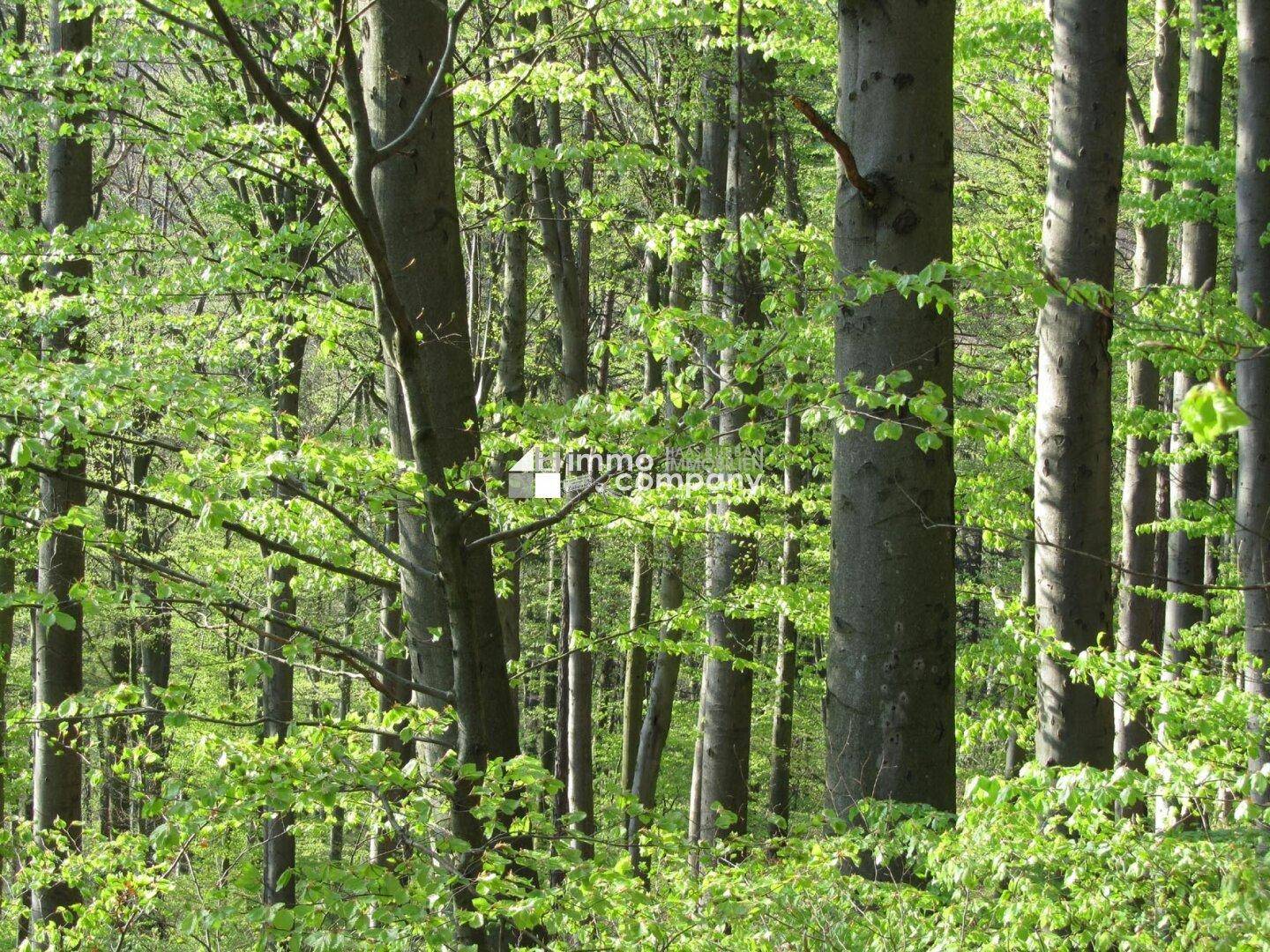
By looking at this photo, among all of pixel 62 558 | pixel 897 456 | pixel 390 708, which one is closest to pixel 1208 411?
pixel 897 456

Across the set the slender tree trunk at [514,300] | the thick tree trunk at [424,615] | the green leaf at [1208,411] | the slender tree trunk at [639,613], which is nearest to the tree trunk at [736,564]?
the slender tree trunk at [639,613]

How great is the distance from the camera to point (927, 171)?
314cm

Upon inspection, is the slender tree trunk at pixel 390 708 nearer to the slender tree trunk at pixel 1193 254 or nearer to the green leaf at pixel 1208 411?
the green leaf at pixel 1208 411

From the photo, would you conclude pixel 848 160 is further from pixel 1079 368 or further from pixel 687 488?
pixel 687 488

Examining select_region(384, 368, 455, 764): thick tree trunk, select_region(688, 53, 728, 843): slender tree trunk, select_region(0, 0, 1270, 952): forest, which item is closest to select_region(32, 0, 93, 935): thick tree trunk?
select_region(0, 0, 1270, 952): forest

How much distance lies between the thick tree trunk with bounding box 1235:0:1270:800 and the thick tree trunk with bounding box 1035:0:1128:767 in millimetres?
2394

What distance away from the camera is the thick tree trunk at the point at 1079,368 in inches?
174

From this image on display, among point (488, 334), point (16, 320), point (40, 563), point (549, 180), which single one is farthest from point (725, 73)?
point (40, 563)

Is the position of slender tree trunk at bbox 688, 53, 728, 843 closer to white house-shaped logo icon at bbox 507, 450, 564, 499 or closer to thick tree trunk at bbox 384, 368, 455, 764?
white house-shaped logo icon at bbox 507, 450, 564, 499

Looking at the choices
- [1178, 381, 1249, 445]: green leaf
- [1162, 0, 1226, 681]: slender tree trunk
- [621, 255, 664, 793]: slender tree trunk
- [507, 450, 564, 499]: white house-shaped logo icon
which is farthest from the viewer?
[621, 255, 664, 793]: slender tree trunk

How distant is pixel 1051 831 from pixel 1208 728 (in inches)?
34.3

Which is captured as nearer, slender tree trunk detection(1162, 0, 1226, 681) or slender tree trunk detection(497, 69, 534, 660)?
slender tree trunk detection(1162, 0, 1226, 681)

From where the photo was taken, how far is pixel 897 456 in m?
3.14

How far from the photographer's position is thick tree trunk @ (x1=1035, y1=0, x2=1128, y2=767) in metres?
4.42
